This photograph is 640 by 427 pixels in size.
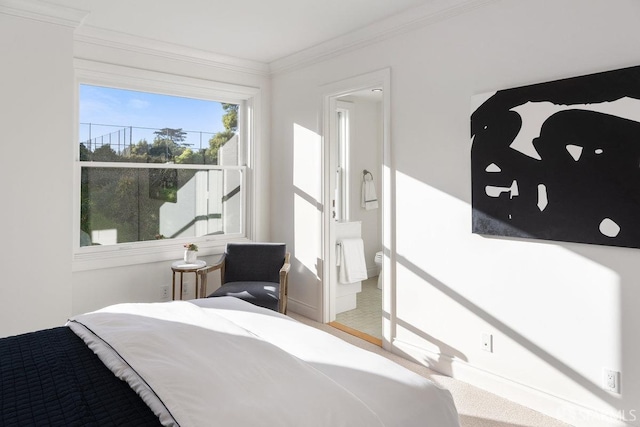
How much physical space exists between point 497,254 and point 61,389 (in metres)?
2.47

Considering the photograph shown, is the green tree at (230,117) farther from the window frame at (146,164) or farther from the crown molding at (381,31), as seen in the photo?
the crown molding at (381,31)

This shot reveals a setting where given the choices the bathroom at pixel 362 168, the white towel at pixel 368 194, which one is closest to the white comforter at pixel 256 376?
the bathroom at pixel 362 168

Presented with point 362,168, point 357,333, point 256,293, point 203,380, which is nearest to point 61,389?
point 203,380

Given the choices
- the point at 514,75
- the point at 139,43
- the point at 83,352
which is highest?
the point at 139,43

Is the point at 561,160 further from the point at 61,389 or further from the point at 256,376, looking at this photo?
the point at 61,389

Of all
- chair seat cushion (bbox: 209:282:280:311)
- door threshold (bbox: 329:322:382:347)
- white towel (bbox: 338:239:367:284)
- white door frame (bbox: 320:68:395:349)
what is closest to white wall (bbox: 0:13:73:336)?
chair seat cushion (bbox: 209:282:280:311)

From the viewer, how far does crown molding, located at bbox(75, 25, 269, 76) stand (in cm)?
366

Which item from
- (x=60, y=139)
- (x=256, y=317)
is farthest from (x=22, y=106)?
(x=256, y=317)

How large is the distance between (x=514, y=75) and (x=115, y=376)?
271 centimetres

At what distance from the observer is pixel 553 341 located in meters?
2.52

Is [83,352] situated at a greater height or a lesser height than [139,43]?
lesser

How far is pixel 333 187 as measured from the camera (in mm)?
4203

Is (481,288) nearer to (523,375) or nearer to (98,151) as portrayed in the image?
(523,375)

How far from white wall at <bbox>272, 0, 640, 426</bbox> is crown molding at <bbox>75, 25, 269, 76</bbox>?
3.69 feet
